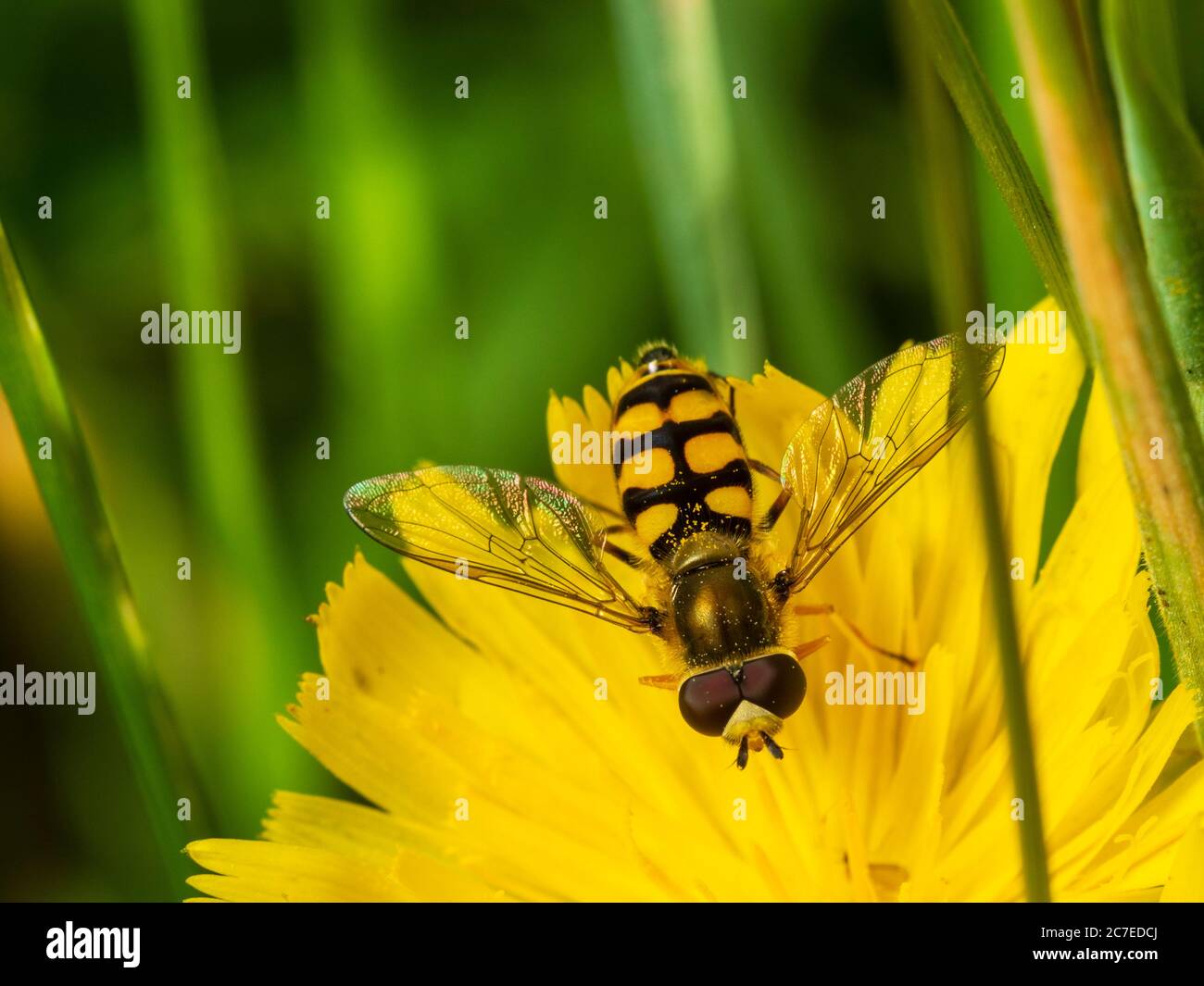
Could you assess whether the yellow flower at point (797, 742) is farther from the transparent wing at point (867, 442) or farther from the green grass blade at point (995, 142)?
the green grass blade at point (995, 142)

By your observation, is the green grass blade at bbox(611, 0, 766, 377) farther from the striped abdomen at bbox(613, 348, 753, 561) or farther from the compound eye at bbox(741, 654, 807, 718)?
the compound eye at bbox(741, 654, 807, 718)

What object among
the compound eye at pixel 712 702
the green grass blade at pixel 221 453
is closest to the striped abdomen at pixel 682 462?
the compound eye at pixel 712 702

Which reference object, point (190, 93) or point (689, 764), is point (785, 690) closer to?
point (689, 764)

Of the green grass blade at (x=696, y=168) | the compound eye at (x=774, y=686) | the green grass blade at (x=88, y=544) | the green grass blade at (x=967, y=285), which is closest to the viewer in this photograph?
the green grass blade at (x=967, y=285)

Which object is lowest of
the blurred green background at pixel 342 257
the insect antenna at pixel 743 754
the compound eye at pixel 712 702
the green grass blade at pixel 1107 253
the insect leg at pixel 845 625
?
the insect antenna at pixel 743 754

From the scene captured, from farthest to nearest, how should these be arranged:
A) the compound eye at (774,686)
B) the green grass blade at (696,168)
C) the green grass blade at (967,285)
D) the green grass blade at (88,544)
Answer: the green grass blade at (696,168), the compound eye at (774,686), the green grass blade at (88,544), the green grass blade at (967,285)
